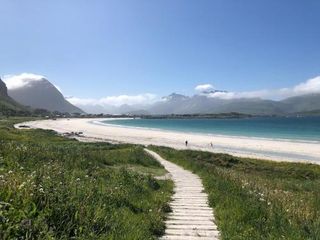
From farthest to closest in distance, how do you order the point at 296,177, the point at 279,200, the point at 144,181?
the point at 296,177
the point at 144,181
the point at 279,200

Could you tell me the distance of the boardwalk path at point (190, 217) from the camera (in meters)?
9.98

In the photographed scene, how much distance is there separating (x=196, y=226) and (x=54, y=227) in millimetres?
4628

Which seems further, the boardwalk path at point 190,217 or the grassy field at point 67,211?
the boardwalk path at point 190,217

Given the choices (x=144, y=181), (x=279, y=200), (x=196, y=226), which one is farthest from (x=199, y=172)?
(x=196, y=226)

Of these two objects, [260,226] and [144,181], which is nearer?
[260,226]

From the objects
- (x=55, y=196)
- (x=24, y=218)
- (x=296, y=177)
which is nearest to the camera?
(x=24, y=218)

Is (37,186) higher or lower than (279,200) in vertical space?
higher

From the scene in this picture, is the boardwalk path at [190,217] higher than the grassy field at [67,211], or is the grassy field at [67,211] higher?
the grassy field at [67,211]

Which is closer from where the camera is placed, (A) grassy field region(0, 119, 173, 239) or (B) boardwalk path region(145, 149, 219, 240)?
(A) grassy field region(0, 119, 173, 239)

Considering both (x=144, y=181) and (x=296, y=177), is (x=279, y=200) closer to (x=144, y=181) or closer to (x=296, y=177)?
(x=144, y=181)

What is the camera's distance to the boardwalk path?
998 centimetres

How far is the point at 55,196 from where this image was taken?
27.9 feet

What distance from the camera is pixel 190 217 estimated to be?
39.2ft

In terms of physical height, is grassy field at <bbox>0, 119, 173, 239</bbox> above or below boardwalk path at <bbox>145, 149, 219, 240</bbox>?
above
